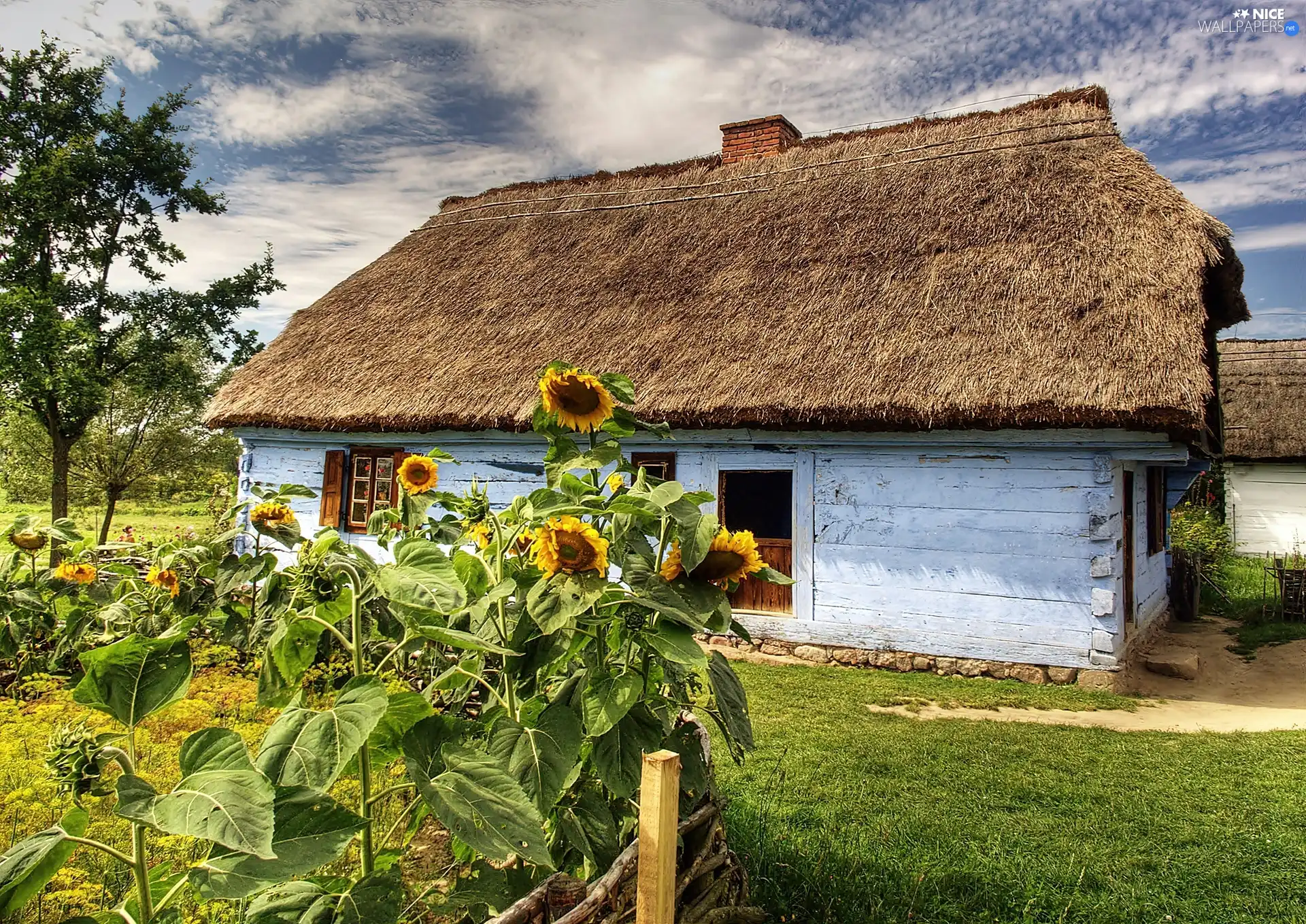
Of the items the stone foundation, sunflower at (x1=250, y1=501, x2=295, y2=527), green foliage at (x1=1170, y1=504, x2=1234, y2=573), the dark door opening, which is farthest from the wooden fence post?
green foliage at (x1=1170, y1=504, x2=1234, y2=573)

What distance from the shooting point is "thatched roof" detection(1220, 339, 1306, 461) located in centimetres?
1653

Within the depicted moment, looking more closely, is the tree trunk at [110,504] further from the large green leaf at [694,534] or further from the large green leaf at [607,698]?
the large green leaf at [694,534]

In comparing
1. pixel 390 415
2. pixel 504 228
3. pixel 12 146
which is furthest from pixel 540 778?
pixel 12 146

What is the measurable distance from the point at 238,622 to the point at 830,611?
5.47 metres

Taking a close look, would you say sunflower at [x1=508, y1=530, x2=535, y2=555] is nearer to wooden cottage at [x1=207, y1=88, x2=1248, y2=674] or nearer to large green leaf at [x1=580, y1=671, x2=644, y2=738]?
large green leaf at [x1=580, y1=671, x2=644, y2=738]

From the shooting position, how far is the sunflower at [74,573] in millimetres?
3691

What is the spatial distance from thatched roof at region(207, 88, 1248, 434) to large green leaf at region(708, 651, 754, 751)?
16.6 feet

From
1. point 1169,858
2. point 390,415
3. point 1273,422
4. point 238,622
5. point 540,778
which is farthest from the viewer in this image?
point 1273,422

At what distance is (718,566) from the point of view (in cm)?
157

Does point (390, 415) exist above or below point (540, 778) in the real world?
above

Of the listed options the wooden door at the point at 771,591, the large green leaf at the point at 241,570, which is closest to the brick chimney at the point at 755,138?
the wooden door at the point at 771,591

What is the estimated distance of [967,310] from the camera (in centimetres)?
701

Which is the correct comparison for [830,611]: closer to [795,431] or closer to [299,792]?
[795,431]

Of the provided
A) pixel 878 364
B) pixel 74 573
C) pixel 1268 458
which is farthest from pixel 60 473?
pixel 1268 458
